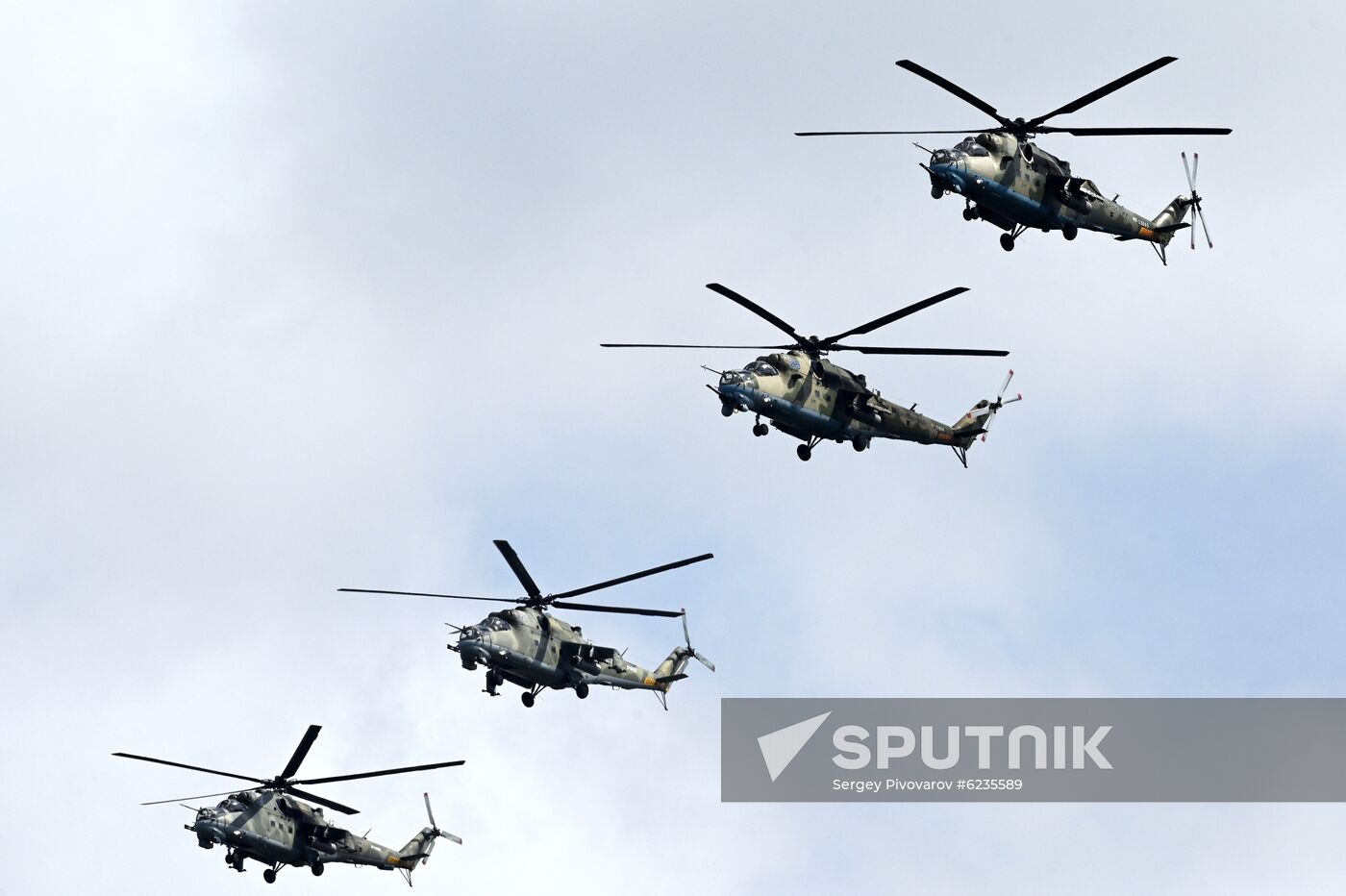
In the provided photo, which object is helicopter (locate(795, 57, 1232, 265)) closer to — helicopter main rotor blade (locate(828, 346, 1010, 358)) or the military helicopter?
helicopter main rotor blade (locate(828, 346, 1010, 358))

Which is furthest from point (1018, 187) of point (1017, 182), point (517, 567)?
point (517, 567)

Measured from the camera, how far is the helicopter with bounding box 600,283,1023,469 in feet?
343

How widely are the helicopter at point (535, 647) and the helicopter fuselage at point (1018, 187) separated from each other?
21.3 m

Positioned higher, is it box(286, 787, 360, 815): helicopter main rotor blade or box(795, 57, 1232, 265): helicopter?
box(795, 57, 1232, 265): helicopter

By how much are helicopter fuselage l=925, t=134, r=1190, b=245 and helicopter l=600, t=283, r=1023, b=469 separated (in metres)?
6.21

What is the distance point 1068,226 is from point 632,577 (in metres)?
23.3

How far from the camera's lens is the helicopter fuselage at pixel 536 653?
113 metres

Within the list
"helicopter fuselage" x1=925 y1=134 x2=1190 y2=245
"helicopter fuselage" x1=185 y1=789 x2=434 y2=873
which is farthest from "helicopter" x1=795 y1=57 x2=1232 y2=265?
"helicopter fuselage" x1=185 y1=789 x2=434 y2=873

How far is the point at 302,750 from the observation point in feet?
381

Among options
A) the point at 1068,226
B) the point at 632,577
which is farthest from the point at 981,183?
the point at 632,577

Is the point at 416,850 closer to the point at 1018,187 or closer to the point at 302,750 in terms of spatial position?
the point at 302,750

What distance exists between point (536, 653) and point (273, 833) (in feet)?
49.9

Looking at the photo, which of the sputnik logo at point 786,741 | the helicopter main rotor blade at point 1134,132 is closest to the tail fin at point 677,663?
the sputnik logo at point 786,741

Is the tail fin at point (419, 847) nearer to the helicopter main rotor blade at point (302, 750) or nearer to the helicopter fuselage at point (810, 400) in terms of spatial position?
the helicopter main rotor blade at point (302, 750)
